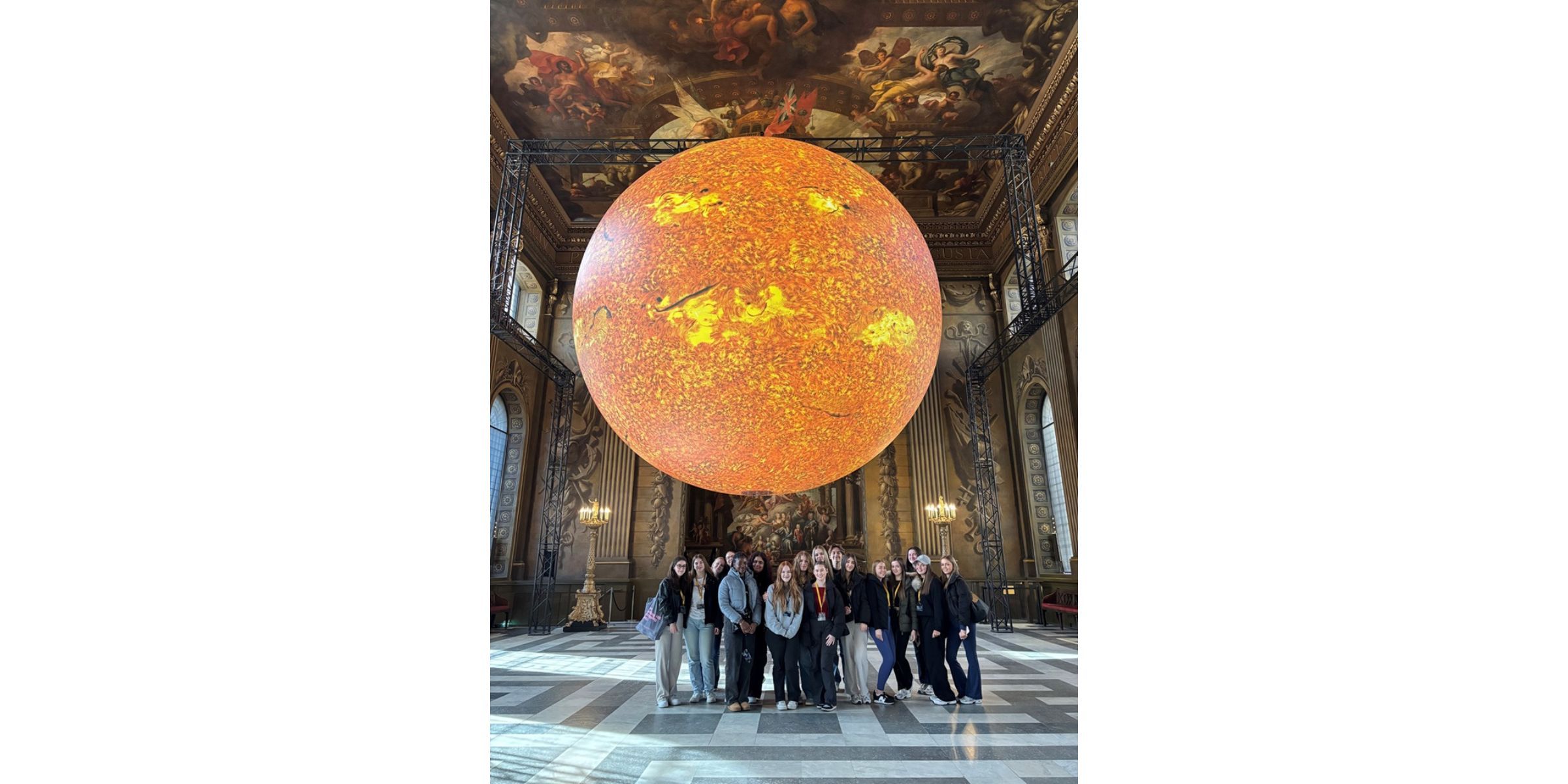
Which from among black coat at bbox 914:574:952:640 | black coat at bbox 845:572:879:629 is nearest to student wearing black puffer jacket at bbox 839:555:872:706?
black coat at bbox 845:572:879:629

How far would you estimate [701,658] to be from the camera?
19.8ft

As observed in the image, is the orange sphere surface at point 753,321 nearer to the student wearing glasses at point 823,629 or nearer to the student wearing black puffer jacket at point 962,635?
the student wearing glasses at point 823,629

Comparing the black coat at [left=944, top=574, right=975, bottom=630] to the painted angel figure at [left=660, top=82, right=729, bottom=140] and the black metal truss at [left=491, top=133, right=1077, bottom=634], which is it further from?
the painted angel figure at [left=660, top=82, right=729, bottom=140]

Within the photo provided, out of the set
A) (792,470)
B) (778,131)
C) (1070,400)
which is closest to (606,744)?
(792,470)

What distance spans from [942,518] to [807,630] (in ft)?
29.8

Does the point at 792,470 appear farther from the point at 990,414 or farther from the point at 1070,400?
the point at 990,414

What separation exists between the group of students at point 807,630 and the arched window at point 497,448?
9.31m

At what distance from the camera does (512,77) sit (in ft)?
37.9

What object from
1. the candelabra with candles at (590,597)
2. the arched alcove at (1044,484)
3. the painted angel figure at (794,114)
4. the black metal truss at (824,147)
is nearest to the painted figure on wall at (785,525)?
the candelabra with candles at (590,597)

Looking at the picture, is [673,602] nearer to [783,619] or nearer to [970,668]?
[783,619]

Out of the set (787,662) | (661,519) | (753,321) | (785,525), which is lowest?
(787,662)

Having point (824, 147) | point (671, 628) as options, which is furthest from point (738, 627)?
point (824, 147)

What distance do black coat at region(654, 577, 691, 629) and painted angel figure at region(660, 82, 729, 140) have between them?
878cm

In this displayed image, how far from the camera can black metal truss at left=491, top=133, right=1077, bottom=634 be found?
10609mm
